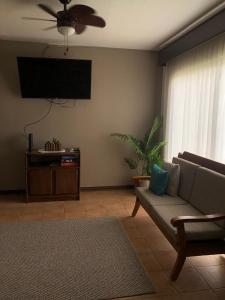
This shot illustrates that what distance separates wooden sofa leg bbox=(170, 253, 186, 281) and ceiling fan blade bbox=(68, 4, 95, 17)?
235cm

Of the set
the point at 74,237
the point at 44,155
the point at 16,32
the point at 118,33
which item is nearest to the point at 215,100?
the point at 118,33

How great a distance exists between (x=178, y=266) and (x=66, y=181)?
2.39 meters

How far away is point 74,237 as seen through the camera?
10.1 ft

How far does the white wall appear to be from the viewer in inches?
172

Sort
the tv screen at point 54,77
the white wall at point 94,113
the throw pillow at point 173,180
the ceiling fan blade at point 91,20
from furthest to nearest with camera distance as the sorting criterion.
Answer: the white wall at point 94,113
the tv screen at point 54,77
the throw pillow at point 173,180
the ceiling fan blade at point 91,20

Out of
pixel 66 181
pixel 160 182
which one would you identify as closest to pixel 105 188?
pixel 66 181

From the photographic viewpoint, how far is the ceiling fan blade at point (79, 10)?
2379 millimetres

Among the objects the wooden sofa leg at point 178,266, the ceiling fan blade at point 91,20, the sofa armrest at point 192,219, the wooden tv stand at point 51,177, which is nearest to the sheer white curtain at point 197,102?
the sofa armrest at point 192,219

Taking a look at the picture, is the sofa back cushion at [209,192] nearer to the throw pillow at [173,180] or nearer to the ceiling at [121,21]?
the throw pillow at [173,180]

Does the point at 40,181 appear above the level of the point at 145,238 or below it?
above

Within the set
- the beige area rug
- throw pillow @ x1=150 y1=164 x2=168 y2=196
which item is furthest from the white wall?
throw pillow @ x1=150 y1=164 x2=168 y2=196

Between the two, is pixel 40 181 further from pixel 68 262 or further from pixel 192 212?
pixel 192 212

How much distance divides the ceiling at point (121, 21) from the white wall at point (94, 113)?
0.24m

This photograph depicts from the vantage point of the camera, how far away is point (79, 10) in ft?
7.97
